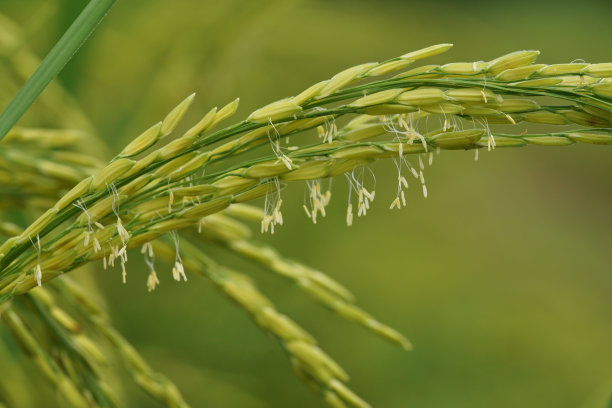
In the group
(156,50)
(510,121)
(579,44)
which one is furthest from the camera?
(579,44)

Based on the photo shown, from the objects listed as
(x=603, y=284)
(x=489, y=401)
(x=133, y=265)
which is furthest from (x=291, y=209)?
(x=603, y=284)

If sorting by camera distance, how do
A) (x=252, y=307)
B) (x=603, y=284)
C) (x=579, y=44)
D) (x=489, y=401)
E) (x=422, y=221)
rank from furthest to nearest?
1. (x=579, y=44)
2. (x=603, y=284)
3. (x=422, y=221)
4. (x=489, y=401)
5. (x=252, y=307)

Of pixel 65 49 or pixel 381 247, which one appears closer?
pixel 65 49

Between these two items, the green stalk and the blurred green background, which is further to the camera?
the blurred green background

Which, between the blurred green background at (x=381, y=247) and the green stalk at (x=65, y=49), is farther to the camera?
the blurred green background at (x=381, y=247)

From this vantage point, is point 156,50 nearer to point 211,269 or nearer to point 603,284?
point 211,269

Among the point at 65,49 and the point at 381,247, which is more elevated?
the point at 65,49

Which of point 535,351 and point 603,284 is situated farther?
point 603,284

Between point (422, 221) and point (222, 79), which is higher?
point (222, 79)
